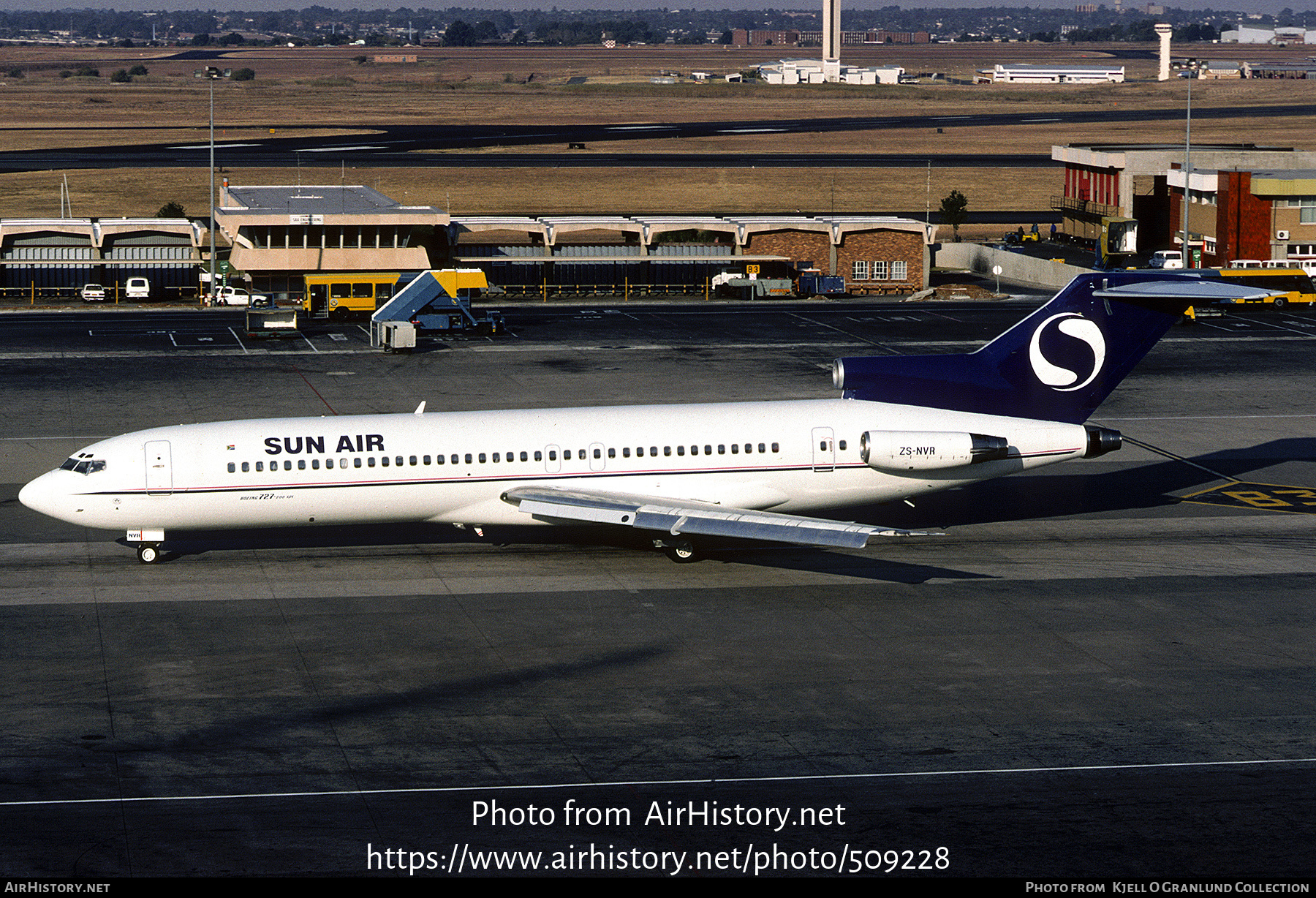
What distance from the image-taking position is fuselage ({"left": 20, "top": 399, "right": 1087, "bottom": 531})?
35.5 m

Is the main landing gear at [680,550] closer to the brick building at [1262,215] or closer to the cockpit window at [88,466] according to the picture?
the cockpit window at [88,466]

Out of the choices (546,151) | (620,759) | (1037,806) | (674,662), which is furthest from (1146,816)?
(546,151)

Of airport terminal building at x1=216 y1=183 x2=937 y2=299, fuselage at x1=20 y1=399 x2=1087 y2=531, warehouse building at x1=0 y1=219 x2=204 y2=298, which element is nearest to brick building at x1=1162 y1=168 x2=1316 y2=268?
airport terminal building at x1=216 y1=183 x2=937 y2=299

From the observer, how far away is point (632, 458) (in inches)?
1444

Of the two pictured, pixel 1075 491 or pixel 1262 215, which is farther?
pixel 1262 215

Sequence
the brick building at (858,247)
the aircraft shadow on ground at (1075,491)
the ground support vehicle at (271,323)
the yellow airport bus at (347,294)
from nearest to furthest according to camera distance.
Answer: the aircraft shadow on ground at (1075,491)
the ground support vehicle at (271,323)
the yellow airport bus at (347,294)
the brick building at (858,247)

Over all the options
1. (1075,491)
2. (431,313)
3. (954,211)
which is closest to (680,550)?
(1075,491)

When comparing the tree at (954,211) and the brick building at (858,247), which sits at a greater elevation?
the tree at (954,211)

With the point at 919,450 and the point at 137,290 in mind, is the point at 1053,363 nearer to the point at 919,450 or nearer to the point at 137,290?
the point at 919,450

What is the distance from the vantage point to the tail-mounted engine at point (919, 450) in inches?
1426

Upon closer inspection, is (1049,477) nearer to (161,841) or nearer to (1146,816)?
(1146,816)

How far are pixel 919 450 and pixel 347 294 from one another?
5708cm

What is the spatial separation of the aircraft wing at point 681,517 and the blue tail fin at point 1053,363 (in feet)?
16.4

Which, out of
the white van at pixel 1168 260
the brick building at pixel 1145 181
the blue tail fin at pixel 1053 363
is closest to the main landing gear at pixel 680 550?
the blue tail fin at pixel 1053 363
